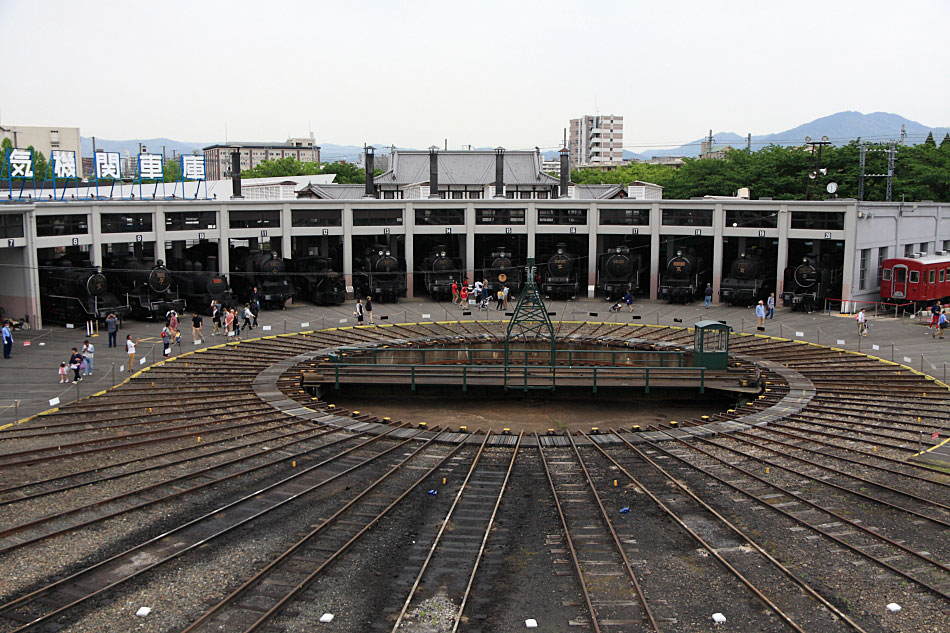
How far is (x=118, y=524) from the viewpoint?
16.1 meters

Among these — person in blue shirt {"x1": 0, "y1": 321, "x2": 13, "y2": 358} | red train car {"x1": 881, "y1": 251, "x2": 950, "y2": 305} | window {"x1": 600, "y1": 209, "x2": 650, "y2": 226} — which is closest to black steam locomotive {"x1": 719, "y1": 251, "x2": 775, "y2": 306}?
A: red train car {"x1": 881, "y1": 251, "x2": 950, "y2": 305}

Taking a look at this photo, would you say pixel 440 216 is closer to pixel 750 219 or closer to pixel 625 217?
pixel 625 217

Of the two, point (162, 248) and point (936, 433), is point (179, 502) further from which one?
point (162, 248)

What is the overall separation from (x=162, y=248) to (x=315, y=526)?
35533 mm

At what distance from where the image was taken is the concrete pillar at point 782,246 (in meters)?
48.5

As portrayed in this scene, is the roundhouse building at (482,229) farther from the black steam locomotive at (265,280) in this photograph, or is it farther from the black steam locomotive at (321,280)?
the black steam locomotive at (265,280)

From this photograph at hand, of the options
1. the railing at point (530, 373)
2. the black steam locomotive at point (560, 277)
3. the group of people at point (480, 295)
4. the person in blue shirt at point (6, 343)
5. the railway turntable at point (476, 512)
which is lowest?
the railway turntable at point (476, 512)

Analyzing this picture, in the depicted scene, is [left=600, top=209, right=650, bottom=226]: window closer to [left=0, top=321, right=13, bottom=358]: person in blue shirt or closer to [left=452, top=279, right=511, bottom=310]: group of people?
[left=452, top=279, right=511, bottom=310]: group of people

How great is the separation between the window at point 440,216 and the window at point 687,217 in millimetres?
13454

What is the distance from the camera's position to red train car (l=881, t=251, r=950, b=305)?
150ft

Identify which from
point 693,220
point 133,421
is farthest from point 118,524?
point 693,220

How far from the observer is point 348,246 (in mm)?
52062

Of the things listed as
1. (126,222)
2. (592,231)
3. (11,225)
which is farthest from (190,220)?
(592,231)

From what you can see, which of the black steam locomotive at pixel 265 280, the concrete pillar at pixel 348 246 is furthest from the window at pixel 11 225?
the concrete pillar at pixel 348 246
